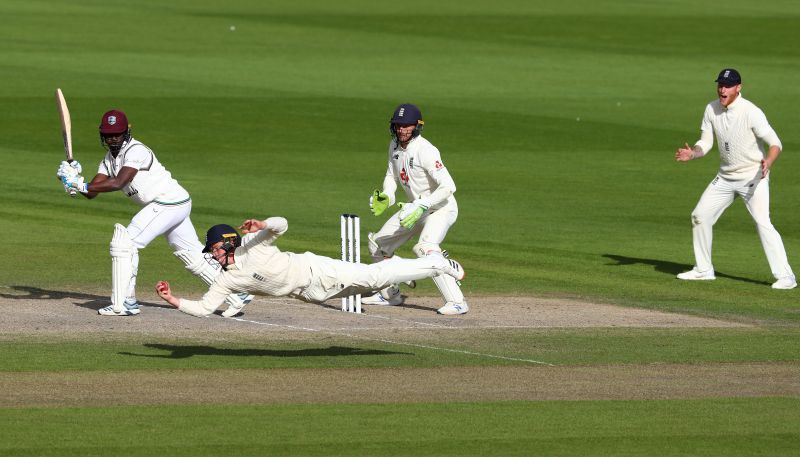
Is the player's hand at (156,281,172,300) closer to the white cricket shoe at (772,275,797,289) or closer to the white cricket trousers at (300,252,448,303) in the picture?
the white cricket trousers at (300,252,448,303)

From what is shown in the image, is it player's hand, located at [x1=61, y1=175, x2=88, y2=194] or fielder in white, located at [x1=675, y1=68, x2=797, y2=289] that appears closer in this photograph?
Answer: player's hand, located at [x1=61, y1=175, x2=88, y2=194]

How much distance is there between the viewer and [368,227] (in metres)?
21.5

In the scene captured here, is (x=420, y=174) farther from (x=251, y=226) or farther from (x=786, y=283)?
(x=786, y=283)

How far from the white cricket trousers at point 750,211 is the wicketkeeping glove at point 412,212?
3983 mm

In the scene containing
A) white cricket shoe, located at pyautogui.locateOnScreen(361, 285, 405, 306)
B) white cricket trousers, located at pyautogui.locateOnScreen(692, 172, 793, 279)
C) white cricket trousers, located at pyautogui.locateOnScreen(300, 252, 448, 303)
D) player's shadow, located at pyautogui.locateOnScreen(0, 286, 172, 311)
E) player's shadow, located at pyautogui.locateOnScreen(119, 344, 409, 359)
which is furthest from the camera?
white cricket trousers, located at pyautogui.locateOnScreen(692, 172, 793, 279)

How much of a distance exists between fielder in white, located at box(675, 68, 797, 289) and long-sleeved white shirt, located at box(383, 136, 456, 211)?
321 cm

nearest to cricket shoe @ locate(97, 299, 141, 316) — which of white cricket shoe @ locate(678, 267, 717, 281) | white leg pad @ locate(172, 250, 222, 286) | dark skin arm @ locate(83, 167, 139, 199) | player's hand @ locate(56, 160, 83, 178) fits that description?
white leg pad @ locate(172, 250, 222, 286)

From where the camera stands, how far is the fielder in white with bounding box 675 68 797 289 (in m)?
17.1

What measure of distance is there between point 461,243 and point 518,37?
2645 cm

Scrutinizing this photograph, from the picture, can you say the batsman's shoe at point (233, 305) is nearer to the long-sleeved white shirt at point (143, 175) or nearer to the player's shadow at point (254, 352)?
the long-sleeved white shirt at point (143, 175)

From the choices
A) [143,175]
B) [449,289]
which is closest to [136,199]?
[143,175]

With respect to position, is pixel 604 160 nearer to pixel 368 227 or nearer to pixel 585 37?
pixel 368 227

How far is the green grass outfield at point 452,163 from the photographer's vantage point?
10953mm

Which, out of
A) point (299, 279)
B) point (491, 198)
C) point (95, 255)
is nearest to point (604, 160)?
point (491, 198)
